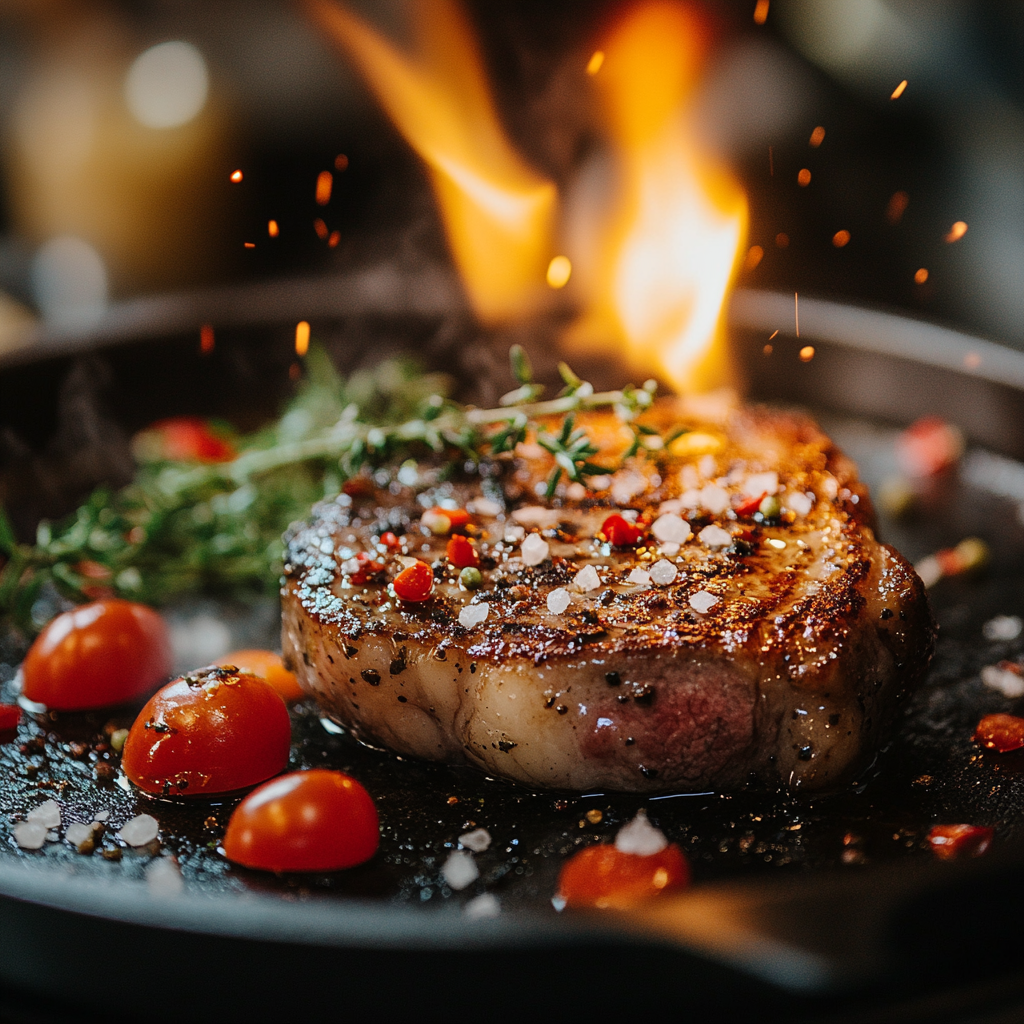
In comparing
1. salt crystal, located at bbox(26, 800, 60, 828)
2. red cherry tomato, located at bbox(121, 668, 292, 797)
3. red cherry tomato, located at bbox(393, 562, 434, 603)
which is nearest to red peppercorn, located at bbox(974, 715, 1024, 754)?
red cherry tomato, located at bbox(393, 562, 434, 603)

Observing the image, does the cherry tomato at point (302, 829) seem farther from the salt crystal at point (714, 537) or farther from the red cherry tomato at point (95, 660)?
the salt crystal at point (714, 537)

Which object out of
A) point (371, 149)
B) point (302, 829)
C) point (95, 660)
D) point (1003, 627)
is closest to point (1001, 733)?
point (1003, 627)

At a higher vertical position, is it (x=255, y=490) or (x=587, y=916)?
(x=255, y=490)

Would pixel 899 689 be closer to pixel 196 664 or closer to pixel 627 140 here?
pixel 196 664

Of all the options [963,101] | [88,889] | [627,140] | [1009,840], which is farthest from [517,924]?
[963,101]

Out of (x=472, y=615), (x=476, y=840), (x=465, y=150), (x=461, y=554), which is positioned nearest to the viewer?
(x=476, y=840)

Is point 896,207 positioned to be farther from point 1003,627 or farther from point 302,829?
point 302,829

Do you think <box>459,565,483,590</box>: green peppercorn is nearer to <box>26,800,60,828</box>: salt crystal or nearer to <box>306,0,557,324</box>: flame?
<box>26,800,60,828</box>: salt crystal
